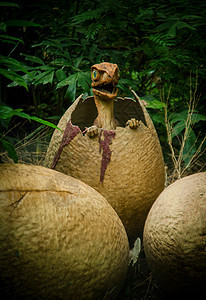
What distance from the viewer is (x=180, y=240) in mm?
1460

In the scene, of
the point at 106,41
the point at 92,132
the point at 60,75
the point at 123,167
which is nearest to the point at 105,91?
the point at 92,132

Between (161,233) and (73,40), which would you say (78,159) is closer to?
(161,233)

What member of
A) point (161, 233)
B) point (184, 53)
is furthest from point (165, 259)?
point (184, 53)

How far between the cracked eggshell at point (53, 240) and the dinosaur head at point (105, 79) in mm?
793

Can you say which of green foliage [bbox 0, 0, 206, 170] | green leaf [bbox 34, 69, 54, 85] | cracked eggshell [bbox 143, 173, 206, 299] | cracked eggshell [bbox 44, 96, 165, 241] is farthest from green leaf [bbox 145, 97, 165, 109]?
cracked eggshell [bbox 143, 173, 206, 299]

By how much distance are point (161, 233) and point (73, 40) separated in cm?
263

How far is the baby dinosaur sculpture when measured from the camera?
6.54ft

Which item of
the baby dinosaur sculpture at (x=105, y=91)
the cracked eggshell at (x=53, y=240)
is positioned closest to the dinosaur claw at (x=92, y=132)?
the baby dinosaur sculpture at (x=105, y=91)

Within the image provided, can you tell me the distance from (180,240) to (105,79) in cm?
114

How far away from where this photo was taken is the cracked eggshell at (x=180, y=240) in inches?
55.9

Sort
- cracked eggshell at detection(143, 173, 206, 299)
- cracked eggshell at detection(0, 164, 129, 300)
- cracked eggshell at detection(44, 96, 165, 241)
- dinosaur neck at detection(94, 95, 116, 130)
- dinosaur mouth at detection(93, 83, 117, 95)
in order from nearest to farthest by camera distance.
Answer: cracked eggshell at detection(0, 164, 129, 300), cracked eggshell at detection(143, 173, 206, 299), cracked eggshell at detection(44, 96, 165, 241), dinosaur mouth at detection(93, 83, 117, 95), dinosaur neck at detection(94, 95, 116, 130)

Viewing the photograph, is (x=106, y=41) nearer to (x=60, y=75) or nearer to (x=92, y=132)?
(x=60, y=75)

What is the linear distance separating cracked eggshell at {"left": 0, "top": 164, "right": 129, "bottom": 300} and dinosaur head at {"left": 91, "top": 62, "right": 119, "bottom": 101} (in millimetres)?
793

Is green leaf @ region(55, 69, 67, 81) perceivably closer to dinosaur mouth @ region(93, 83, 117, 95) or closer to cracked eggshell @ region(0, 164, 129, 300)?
dinosaur mouth @ region(93, 83, 117, 95)
